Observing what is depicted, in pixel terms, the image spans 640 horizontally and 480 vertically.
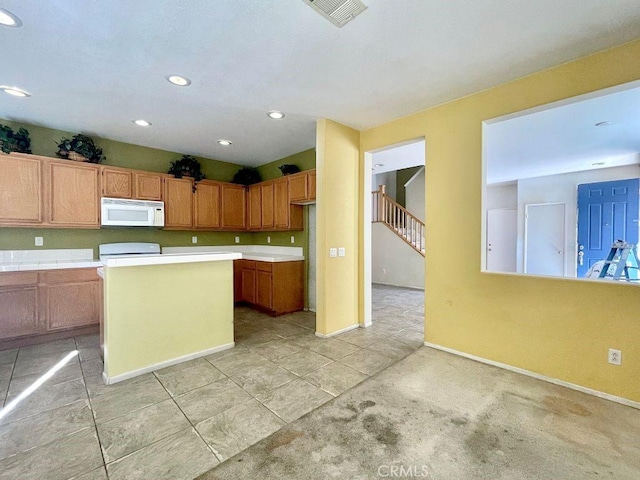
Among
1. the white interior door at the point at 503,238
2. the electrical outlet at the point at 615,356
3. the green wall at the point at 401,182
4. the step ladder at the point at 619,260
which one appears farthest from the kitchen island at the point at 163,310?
the green wall at the point at 401,182

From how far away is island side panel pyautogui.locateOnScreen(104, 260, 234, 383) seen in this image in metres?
2.42

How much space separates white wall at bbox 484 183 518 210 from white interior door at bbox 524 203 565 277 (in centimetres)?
89

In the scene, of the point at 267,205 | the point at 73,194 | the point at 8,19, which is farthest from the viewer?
the point at 267,205

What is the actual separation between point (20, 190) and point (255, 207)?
3.10 m

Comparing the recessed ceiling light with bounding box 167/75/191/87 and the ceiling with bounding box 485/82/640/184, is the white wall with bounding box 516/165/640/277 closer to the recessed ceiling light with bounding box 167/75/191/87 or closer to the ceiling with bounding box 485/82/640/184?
the ceiling with bounding box 485/82/640/184

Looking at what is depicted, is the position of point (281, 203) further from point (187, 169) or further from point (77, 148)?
point (77, 148)

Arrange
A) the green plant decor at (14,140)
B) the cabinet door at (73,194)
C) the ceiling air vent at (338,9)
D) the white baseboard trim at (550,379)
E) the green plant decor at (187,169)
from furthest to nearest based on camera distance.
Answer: the green plant decor at (187,169)
the cabinet door at (73,194)
the green plant decor at (14,140)
the white baseboard trim at (550,379)
the ceiling air vent at (338,9)

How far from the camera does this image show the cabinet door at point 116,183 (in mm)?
3908

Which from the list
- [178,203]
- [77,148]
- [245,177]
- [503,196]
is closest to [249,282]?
[178,203]

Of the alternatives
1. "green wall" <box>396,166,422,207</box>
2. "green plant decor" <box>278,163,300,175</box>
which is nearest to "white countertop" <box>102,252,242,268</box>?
"green plant decor" <box>278,163,300,175</box>

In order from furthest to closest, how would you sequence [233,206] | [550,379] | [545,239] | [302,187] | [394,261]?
1. [394,261]
2. [545,239]
3. [233,206]
4. [302,187]
5. [550,379]

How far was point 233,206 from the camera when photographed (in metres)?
5.28

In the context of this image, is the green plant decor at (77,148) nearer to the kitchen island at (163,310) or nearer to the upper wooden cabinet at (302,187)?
the kitchen island at (163,310)

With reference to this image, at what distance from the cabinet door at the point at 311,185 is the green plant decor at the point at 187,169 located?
2.01 meters
